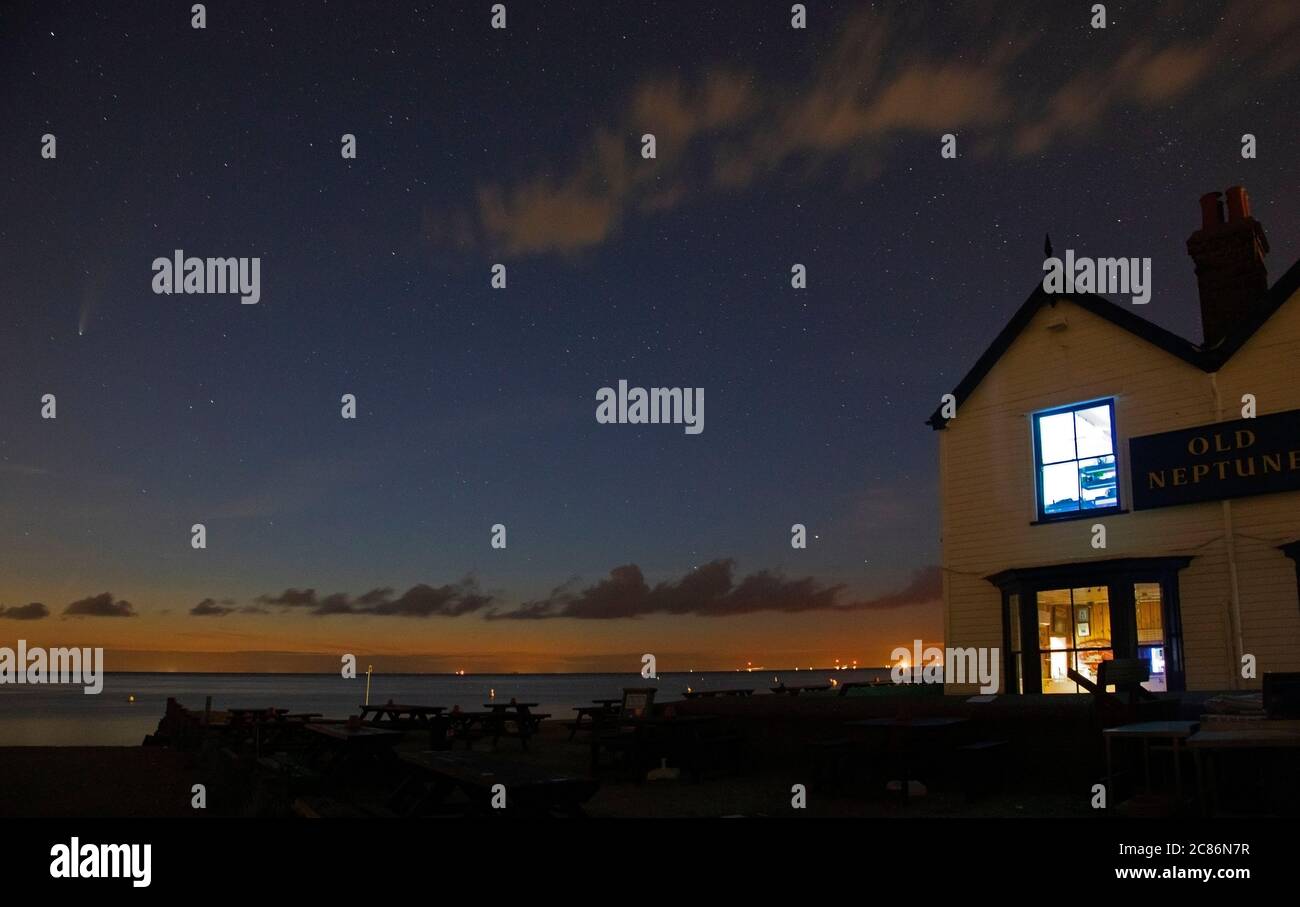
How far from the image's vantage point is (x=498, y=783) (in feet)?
25.8

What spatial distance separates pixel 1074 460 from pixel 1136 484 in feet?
4.01

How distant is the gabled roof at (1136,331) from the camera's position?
15617 millimetres

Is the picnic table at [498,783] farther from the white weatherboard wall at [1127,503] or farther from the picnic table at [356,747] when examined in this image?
the white weatherboard wall at [1127,503]

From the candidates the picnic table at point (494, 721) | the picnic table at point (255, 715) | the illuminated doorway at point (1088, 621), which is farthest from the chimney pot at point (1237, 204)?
the picnic table at point (255, 715)

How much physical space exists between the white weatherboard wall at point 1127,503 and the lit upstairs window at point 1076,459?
0.17 metres

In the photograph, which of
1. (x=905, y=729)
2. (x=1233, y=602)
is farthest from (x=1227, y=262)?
(x=905, y=729)

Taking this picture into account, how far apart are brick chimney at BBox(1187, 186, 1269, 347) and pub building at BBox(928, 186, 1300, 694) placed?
0.09 ft

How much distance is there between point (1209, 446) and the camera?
15812 mm

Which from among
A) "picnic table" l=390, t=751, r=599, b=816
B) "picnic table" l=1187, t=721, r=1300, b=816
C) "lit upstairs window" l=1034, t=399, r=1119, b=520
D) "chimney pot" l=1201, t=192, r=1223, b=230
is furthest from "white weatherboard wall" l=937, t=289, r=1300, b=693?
"picnic table" l=390, t=751, r=599, b=816

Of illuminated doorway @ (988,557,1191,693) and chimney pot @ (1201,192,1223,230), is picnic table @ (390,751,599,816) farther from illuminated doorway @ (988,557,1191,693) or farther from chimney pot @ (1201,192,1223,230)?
chimney pot @ (1201,192,1223,230)

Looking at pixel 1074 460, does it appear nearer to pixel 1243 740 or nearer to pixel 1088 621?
pixel 1088 621
